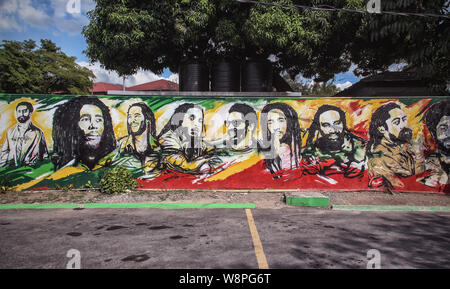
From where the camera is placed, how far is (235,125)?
7078 mm

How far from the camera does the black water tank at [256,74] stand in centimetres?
1247

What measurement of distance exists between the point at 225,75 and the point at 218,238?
31.5 ft

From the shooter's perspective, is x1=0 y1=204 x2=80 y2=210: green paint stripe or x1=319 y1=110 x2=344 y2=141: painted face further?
x1=319 y1=110 x2=344 y2=141: painted face

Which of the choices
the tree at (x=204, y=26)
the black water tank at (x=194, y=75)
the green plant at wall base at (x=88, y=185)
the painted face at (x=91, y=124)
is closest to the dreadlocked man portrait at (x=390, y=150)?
the tree at (x=204, y=26)

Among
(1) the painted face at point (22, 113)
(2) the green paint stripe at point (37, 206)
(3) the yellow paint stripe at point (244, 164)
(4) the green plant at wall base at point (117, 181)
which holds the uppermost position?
(1) the painted face at point (22, 113)

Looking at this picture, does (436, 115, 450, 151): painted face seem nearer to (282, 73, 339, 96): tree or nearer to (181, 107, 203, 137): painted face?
(181, 107, 203, 137): painted face

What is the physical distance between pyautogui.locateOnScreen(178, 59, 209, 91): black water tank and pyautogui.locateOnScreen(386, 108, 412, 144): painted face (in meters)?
7.93

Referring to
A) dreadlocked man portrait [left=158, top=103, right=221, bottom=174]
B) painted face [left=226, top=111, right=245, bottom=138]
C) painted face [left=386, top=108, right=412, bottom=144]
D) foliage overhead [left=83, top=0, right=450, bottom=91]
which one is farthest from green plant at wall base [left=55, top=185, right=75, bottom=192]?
painted face [left=386, top=108, right=412, bottom=144]

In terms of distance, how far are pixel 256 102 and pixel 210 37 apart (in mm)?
7922

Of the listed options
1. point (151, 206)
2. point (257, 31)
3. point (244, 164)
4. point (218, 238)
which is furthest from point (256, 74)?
point (218, 238)

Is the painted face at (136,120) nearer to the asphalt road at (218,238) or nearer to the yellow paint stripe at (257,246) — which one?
the asphalt road at (218,238)

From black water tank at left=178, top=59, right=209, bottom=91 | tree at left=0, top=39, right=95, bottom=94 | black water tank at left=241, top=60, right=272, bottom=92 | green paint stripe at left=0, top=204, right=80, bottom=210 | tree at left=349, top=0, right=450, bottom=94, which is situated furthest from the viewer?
tree at left=0, top=39, right=95, bottom=94

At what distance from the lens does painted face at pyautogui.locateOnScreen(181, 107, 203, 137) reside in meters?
7.05

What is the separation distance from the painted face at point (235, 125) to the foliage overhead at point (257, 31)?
5005mm
